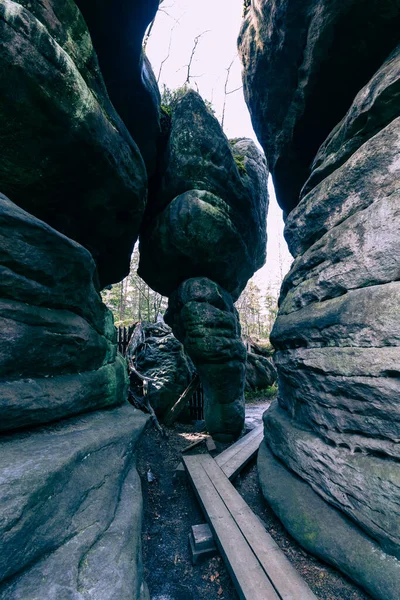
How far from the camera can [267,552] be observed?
2955mm

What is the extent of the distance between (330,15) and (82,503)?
7.58 m

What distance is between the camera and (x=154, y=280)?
11.1 m

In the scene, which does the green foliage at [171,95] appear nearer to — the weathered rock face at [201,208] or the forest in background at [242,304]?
the weathered rock face at [201,208]

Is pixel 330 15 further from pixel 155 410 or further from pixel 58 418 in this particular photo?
pixel 155 410

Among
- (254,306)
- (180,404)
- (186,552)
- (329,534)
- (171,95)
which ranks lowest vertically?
(186,552)

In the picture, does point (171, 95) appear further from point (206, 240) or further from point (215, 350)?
point (215, 350)

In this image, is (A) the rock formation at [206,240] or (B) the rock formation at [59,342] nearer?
(B) the rock formation at [59,342]

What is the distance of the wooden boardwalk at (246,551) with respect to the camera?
2490 mm

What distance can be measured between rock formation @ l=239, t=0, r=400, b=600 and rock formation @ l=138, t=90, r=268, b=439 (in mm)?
3135

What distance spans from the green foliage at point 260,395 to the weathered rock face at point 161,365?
23.1 feet

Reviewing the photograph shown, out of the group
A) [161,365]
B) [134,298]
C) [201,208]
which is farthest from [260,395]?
[134,298]

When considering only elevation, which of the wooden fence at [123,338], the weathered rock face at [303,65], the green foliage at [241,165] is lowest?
the wooden fence at [123,338]

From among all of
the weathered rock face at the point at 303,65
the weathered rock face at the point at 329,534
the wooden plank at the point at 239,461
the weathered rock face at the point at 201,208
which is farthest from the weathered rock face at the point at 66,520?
the weathered rock face at the point at 201,208

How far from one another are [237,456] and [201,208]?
707 centimetres
